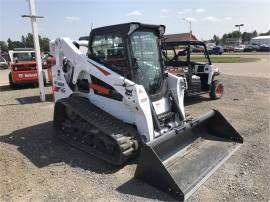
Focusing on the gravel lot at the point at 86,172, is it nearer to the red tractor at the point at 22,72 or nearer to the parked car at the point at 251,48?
the red tractor at the point at 22,72

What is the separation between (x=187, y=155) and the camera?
521 centimetres

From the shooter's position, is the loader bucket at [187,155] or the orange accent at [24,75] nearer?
the loader bucket at [187,155]

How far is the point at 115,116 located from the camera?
18.4 ft

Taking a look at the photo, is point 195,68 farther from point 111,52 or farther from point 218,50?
point 218,50

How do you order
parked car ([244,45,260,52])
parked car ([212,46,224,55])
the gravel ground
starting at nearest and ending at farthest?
the gravel ground < parked car ([212,46,224,55]) < parked car ([244,45,260,52])

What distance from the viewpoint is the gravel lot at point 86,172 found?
13.7ft

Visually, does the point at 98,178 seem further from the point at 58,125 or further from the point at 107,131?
the point at 58,125

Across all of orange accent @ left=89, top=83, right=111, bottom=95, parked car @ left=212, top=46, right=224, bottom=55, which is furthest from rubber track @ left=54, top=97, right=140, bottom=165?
parked car @ left=212, top=46, right=224, bottom=55

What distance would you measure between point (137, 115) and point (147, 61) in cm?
116

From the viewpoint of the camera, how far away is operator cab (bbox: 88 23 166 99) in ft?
17.7

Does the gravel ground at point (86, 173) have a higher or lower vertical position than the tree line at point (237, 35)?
lower

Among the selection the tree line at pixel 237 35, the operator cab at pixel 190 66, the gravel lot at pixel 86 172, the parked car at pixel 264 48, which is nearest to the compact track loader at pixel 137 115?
the gravel lot at pixel 86 172

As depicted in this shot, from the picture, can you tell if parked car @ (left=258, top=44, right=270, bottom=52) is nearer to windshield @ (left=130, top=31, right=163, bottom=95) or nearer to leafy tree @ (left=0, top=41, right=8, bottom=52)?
windshield @ (left=130, top=31, right=163, bottom=95)

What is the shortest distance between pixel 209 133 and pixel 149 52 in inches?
80.3
